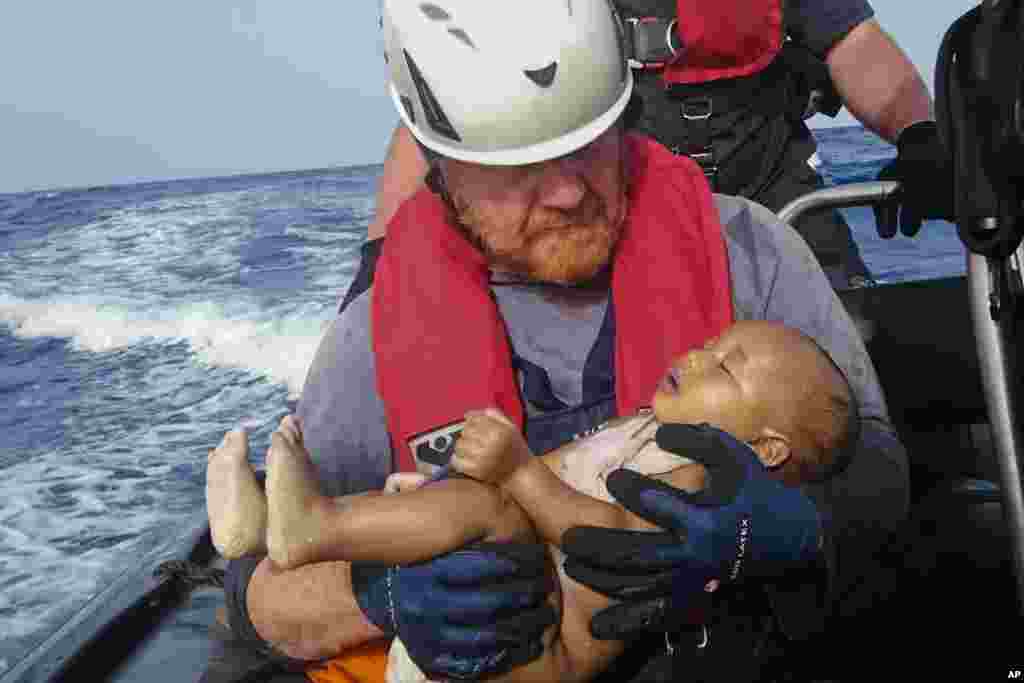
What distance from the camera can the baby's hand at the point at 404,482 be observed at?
184 centimetres

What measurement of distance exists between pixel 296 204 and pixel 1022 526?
12313 millimetres

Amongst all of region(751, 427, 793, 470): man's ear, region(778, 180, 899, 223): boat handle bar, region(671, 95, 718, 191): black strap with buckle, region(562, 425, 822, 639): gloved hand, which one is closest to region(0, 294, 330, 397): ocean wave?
region(671, 95, 718, 191): black strap with buckle

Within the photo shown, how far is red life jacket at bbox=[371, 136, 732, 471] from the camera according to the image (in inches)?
80.4

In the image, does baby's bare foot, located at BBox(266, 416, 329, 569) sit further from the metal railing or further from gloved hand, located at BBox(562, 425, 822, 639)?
the metal railing

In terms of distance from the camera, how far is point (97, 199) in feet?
56.2

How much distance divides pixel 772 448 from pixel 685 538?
30 centimetres

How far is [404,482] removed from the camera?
186cm

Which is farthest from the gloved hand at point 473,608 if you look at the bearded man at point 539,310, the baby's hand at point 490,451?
the baby's hand at point 490,451

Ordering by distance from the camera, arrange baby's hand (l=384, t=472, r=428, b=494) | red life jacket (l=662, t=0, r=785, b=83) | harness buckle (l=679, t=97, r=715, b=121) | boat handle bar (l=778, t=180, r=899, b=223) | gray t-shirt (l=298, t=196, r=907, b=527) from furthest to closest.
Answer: harness buckle (l=679, t=97, r=715, b=121) → red life jacket (l=662, t=0, r=785, b=83) → boat handle bar (l=778, t=180, r=899, b=223) → gray t-shirt (l=298, t=196, r=907, b=527) → baby's hand (l=384, t=472, r=428, b=494)

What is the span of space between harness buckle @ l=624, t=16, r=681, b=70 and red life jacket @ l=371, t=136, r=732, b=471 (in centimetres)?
105

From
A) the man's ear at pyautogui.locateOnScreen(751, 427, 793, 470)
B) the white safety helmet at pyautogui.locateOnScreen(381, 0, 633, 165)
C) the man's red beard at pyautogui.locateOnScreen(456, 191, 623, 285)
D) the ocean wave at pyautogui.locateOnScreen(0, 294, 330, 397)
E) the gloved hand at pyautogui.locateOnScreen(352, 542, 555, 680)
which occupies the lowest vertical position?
the ocean wave at pyautogui.locateOnScreen(0, 294, 330, 397)

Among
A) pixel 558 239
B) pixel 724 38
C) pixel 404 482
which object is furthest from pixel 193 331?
pixel 404 482

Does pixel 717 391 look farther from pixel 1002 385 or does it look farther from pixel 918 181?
pixel 918 181

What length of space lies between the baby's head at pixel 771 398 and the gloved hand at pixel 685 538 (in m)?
0.12
